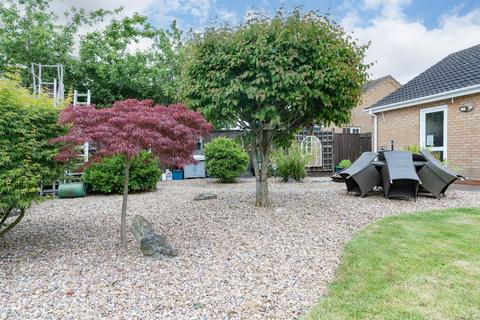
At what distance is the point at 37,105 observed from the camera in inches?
135

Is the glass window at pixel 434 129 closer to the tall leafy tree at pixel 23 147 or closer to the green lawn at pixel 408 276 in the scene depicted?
the green lawn at pixel 408 276

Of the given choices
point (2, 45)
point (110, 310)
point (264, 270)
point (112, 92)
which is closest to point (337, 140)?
Answer: point (112, 92)

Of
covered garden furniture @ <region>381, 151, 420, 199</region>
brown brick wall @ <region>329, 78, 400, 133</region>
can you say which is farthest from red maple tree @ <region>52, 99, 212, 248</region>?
brown brick wall @ <region>329, 78, 400, 133</region>

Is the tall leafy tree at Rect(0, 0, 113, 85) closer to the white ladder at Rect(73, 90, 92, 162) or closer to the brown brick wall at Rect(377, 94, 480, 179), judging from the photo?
the white ladder at Rect(73, 90, 92, 162)

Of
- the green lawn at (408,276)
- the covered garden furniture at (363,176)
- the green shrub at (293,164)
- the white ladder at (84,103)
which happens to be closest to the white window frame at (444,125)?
the green shrub at (293,164)

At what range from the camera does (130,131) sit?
301 cm

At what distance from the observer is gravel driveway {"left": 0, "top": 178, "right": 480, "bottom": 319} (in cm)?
233

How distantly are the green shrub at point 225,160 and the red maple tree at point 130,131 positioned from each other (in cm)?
647

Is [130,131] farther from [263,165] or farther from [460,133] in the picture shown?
[460,133]

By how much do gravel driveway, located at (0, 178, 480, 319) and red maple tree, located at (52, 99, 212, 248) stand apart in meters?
0.70

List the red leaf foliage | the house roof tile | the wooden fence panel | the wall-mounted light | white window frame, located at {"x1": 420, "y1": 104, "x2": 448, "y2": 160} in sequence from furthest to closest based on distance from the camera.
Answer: the wooden fence panel < white window frame, located at {"x1": 420, "y1": 104, "x2": 448, "y2": 160} < the house roof tile < the wall-mounted light < the red leaf foliage

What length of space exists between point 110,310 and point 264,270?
1334 mm

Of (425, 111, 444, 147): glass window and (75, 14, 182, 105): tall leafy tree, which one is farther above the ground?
(75, 14, 182, 105): tall leafy tree

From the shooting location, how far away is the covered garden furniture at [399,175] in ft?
20.1
